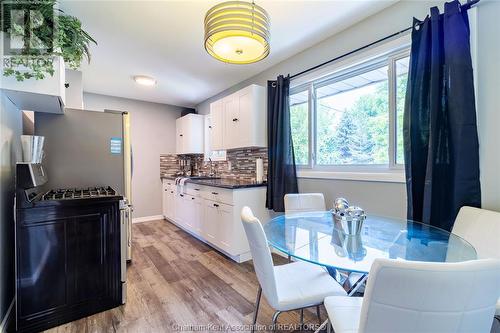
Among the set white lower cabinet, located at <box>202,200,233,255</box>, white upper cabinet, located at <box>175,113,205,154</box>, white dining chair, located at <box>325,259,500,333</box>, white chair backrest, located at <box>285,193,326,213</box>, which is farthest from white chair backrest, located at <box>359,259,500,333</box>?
white upper cabinet, located at <box>175,113,205,154</box>

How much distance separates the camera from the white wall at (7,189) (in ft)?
5.31

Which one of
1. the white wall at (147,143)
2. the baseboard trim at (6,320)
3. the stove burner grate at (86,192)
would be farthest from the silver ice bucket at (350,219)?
the white wall at (147,143)

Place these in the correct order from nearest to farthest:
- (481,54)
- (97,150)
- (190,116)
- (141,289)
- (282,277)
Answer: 1. (282,277)
2. (481,54)
3. (141,289)
4. (97,150)
5. (190,116)

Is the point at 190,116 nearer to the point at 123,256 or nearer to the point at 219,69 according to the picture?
the point at 219,69

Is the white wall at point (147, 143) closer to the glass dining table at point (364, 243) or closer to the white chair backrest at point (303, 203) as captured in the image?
the white chair backrest at point (303, 203)

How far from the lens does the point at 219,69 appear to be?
3.23 m

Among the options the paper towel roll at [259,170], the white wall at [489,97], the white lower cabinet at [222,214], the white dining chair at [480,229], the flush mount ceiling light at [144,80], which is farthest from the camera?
the flush mount ceiling light at [144,80]

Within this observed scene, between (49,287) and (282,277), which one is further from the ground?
(282,277)

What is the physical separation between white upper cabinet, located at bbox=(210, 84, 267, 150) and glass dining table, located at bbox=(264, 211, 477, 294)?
1.52 m

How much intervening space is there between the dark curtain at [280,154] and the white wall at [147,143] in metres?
2.98

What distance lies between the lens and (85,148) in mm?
2385

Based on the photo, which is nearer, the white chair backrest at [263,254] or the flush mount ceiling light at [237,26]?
the white chair backrest at [263,254]

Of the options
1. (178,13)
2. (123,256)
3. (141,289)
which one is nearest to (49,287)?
(123,256)

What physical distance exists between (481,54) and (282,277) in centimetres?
197
